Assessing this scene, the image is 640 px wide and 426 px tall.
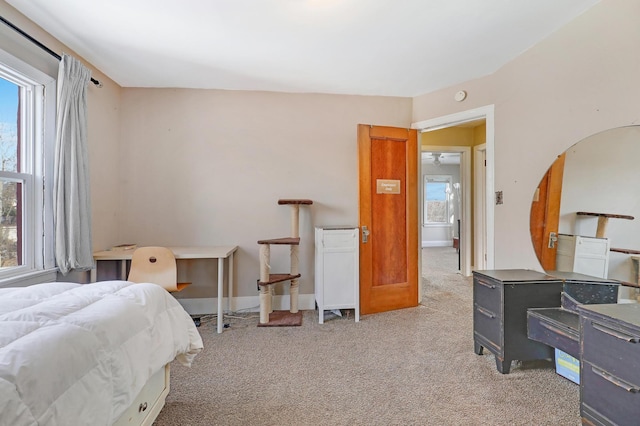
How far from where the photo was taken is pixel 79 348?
35.6 inches

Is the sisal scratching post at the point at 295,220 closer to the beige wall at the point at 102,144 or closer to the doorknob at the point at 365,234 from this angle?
the doorknob at the point at 365,234

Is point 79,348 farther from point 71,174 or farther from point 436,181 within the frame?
point 436,181

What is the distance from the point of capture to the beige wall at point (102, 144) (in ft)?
7.50

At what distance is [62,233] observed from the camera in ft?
7.28

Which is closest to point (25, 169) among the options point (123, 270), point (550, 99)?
point (123, 270)

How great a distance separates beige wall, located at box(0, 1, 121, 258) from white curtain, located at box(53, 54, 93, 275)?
0.49 ft

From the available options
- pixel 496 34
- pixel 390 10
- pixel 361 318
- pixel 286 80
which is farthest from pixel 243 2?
pixel 361 318

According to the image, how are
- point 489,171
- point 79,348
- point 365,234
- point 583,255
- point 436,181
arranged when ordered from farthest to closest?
point 436,181, point 365,234, point 489,171, point 583,255, point 79,348

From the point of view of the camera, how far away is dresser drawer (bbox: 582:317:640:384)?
119 cm

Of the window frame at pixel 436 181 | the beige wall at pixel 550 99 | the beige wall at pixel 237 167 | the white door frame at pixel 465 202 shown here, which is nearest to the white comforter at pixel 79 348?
the beige wall at pixel 237 167

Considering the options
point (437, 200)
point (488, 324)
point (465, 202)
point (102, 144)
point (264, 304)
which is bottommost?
point (264, 304)

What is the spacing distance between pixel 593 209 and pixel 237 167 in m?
3.05

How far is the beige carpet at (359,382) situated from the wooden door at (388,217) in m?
0.47

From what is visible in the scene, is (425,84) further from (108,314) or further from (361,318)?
(108,314)
